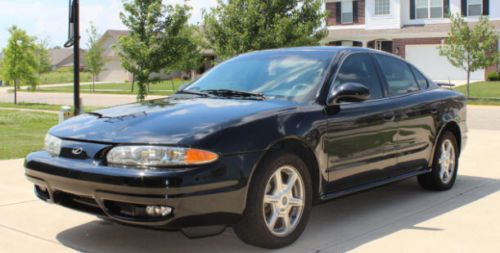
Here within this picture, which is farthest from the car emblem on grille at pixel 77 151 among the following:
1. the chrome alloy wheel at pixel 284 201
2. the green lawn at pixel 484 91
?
the green lawn at pixel 484 91

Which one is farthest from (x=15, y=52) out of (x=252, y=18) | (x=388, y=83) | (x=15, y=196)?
(x=388, y=83)

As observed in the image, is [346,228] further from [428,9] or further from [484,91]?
[428,9]

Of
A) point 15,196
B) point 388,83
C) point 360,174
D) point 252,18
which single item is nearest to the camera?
point 360,174

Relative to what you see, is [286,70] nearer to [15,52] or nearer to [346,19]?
[15,52]

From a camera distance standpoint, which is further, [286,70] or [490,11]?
[490,11]

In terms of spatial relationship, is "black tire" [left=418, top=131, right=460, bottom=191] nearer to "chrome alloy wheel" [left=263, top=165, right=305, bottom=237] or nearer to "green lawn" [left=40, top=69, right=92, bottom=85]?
A: "chrome alloy wheel" [left=263, top=165, right=305, bottom=237]

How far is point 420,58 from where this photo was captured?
139 feet

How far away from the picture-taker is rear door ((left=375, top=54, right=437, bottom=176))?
6.04m

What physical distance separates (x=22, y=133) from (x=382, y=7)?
33.6m

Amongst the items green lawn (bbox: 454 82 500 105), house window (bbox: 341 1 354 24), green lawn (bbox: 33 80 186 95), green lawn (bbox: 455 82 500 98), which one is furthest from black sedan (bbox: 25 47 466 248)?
house window (bbox: 341 1 354 24)

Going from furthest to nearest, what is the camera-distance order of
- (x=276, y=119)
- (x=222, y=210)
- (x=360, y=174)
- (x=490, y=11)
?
(x=490, y=11) → (x=360, y=174) → (x=276, y=119) → (x=222, y=210)

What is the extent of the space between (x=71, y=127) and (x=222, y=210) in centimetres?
148

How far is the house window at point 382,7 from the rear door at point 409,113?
3745 cm

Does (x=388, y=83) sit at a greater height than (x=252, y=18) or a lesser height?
lesser
